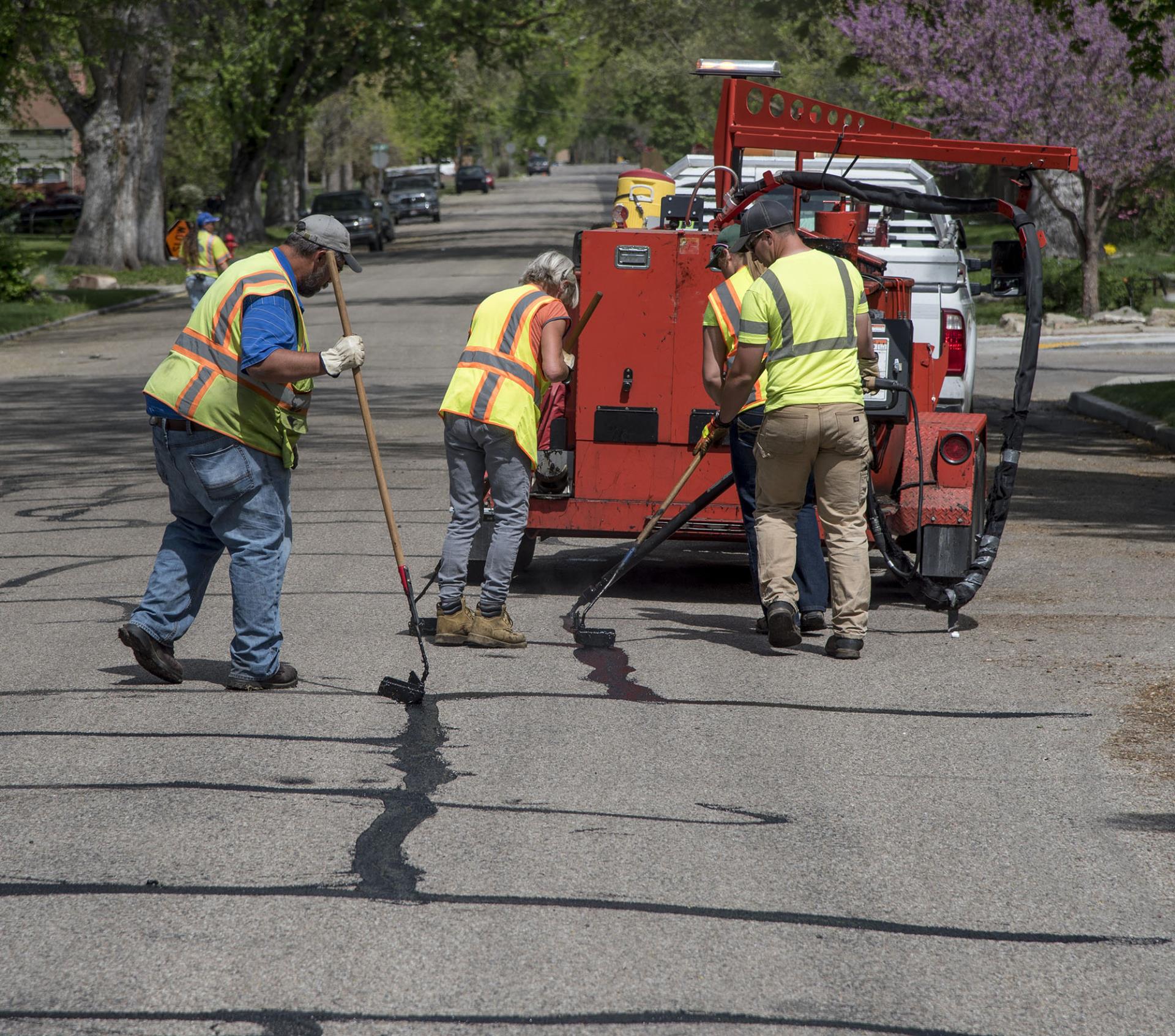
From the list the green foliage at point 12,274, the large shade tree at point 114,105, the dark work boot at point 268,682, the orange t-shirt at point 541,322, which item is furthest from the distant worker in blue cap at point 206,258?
the dark work boot at point 268,682

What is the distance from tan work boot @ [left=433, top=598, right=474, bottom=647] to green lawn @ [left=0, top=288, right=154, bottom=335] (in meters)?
19.8

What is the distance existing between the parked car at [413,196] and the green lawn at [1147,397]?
46.6m

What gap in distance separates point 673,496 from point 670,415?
23.2 inches

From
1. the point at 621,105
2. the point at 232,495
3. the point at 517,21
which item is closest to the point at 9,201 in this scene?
the point at 517,21

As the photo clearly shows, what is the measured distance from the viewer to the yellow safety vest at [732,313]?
7.32m

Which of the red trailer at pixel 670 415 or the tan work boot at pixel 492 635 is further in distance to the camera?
the red trailer at pixel 670 415

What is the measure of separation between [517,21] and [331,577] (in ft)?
121

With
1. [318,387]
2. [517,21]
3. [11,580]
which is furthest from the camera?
[517,21]

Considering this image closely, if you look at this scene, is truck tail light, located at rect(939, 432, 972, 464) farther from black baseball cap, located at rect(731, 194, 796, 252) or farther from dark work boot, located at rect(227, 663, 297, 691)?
dark work boot, located at rect(227, 663, 297, 691)

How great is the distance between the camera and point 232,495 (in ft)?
20.4

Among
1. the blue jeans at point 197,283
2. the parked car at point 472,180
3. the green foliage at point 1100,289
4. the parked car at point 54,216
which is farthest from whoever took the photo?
the parked car at point 472,180

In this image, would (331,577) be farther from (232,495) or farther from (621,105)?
(621,105)

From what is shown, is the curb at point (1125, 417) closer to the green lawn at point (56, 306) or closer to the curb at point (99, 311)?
the curb at point (99, 311)

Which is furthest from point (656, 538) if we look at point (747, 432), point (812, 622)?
point (812, 622)
